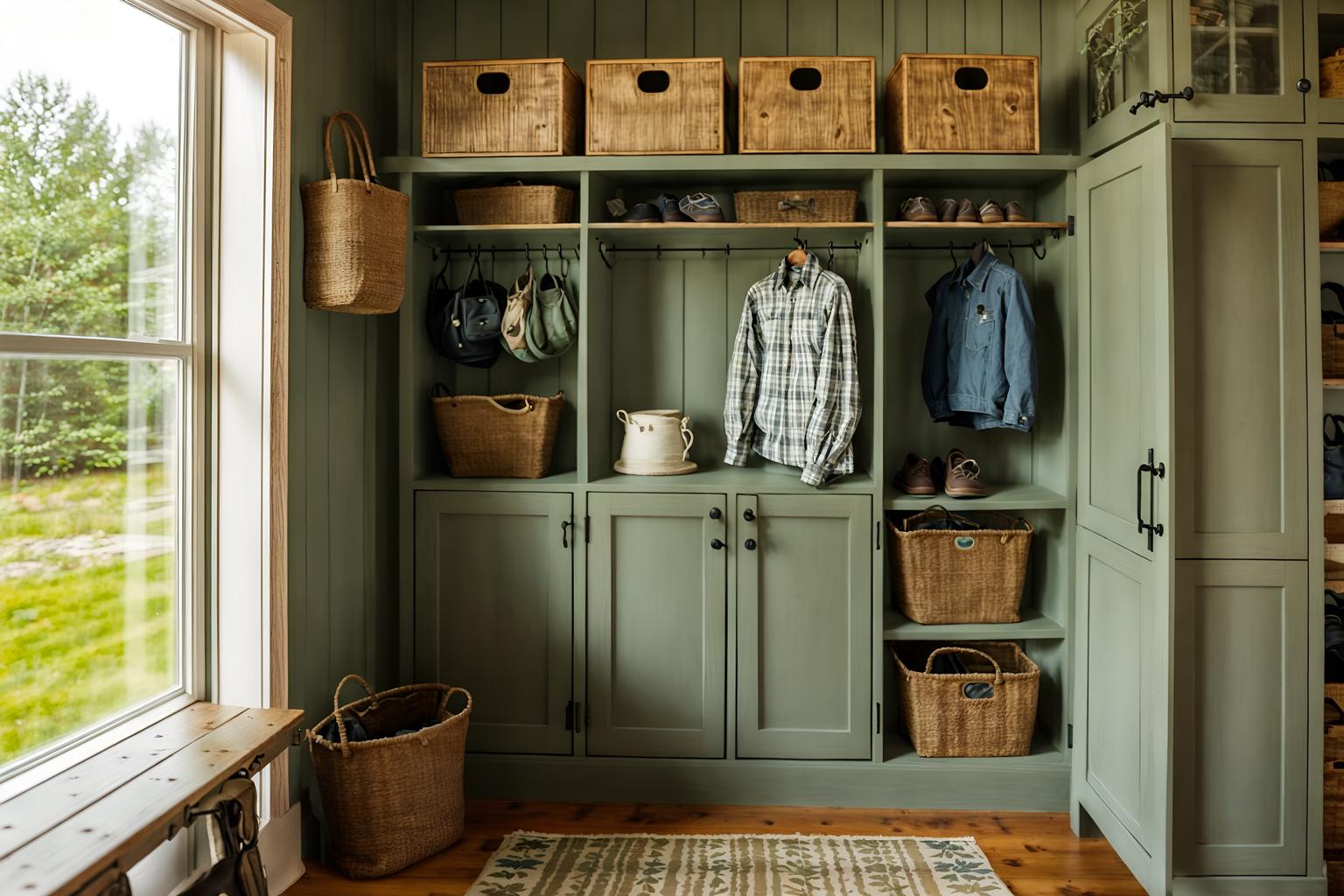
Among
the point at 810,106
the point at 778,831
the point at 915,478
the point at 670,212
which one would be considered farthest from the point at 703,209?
the point at 778,831

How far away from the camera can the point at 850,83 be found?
9.01ft

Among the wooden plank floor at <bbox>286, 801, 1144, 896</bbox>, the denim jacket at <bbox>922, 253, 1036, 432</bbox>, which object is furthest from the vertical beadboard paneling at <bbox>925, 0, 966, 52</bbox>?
the wooden plank floor at <bbox>286, 801, 1144, 896</bbox>

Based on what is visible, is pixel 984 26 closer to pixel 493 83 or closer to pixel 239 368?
pixel 493 83

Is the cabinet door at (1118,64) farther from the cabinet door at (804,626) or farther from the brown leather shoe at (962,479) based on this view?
the cabinet door at (804,626)

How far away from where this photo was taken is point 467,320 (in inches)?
115

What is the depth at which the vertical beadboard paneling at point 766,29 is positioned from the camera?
3076 millimetres

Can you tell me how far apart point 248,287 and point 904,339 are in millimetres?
1969

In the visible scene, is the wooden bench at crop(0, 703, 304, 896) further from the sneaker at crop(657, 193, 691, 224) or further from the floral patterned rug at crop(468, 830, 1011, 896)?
the sneaker at crop(657, 193, 691, 224)

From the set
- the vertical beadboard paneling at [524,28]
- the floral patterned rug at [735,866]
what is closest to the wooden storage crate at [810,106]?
the vertical beadboard paneling at [524,28]

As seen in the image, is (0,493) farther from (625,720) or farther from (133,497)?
(625,720)

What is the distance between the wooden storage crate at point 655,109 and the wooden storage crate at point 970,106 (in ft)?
1.82

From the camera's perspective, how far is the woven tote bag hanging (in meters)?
2.38

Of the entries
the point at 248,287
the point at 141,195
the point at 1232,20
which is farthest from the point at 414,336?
the point at 1232,20

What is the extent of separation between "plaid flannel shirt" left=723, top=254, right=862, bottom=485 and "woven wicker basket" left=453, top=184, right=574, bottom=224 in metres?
0.65
